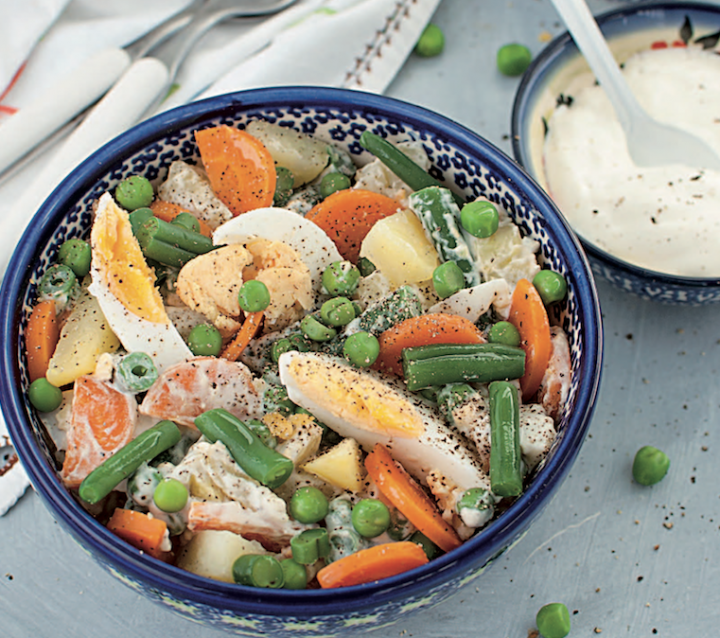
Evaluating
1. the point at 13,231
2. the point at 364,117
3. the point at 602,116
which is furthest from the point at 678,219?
the point at 13,231

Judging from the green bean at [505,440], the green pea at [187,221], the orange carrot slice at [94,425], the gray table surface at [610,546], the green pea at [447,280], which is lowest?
the gray table surface at [610,546]

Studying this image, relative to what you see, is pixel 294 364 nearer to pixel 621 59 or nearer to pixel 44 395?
pixel 44 395

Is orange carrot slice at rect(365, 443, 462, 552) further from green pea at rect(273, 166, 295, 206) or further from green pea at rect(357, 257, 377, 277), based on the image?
green pea at rect(273, 166, 295, 206)

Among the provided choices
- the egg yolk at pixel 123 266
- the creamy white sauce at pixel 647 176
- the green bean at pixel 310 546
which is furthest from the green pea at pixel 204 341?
the creamy white sauce at pixel 647 176

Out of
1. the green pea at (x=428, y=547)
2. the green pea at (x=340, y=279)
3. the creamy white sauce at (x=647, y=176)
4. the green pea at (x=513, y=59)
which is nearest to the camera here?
the green pea at (x=428, y=547)

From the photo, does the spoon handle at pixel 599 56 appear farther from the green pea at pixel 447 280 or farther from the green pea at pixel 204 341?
the green pea at pixel 204 341

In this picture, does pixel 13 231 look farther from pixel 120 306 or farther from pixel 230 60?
pixel 230 60

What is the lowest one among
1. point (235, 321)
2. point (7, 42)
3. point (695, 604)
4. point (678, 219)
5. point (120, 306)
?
point (695, 604)
